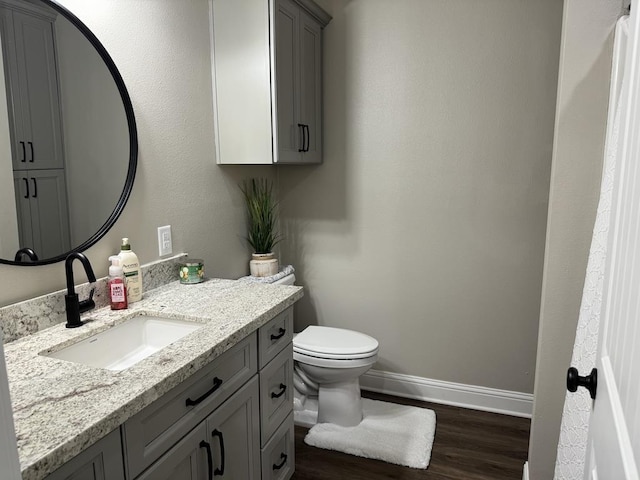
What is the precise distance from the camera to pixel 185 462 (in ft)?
4.39

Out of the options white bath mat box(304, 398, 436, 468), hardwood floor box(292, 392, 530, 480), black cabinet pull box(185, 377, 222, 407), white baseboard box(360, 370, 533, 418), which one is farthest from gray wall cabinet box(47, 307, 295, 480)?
white baseboard box(360, 370, 533, 418)

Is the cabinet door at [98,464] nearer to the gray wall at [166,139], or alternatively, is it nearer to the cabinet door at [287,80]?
the gray wall at [166,139]

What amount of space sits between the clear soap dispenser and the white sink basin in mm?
80

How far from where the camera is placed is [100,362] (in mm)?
1570

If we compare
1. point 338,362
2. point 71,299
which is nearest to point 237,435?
point 71,299

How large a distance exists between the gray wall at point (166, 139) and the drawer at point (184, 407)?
637mm

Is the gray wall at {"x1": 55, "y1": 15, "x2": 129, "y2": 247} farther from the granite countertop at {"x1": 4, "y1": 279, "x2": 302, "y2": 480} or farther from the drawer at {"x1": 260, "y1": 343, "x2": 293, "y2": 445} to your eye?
the drawer at {"x1": 260, "y1": 343, "x2": 293, "y2": 445}

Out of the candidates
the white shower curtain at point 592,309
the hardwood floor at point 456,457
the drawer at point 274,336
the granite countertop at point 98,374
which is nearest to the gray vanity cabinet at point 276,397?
the drawer at point 274,336

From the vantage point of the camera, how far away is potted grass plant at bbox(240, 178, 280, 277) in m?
2.69

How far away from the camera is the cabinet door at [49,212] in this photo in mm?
1543

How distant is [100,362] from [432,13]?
228 centimetres

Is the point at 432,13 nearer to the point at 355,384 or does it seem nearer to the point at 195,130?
the point at 195,130

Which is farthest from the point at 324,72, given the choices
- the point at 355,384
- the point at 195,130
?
the point at 355,384

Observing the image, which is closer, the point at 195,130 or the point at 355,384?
the point at 195,130
